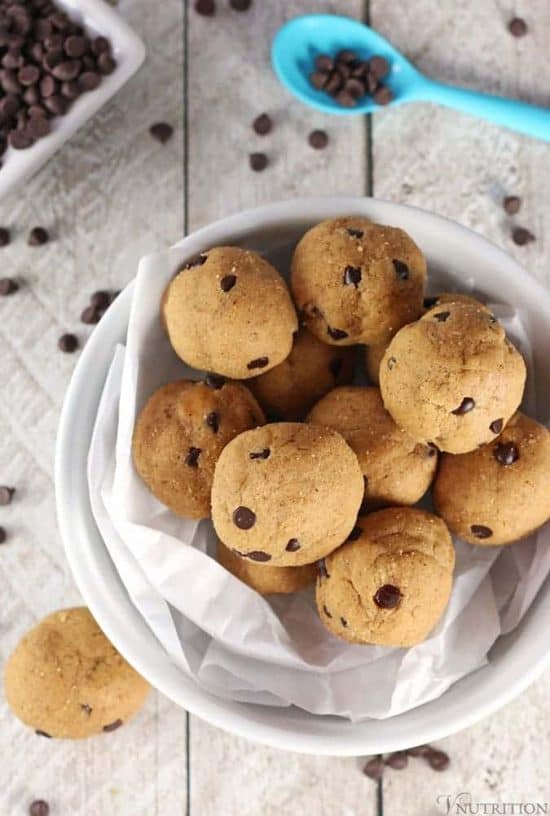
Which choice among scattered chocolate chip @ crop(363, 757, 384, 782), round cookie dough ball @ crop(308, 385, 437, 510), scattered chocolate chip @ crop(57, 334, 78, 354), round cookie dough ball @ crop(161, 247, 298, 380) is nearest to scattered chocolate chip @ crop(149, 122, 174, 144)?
scattered chocolate chip @ crop(57, 334, 78, 354)

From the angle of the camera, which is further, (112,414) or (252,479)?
(112,414)

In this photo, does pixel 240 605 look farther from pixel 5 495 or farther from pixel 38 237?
pixel 38 237

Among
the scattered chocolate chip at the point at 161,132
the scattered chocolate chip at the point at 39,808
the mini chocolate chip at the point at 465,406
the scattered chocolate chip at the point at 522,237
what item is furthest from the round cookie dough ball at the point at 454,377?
the scattered chocolate chip at the point at 39,808

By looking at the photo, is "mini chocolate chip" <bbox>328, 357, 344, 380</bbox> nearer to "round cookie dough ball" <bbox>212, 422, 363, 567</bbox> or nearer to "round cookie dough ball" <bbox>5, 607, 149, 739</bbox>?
"round cookie dough ball" <bbox>212, 422, 363, 567</bbox>

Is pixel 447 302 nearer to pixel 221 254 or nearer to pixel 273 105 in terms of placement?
pixel 221 254

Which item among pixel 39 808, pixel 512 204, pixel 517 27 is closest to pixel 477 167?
pixel 512 204

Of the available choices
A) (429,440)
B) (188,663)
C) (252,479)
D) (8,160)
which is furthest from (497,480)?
(8,160)
